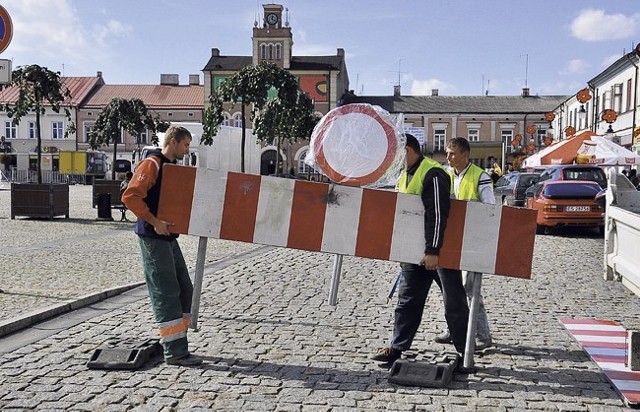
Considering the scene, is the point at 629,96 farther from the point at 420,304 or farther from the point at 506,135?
the point at 420,304

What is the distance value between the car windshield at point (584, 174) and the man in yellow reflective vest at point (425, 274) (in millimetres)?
17182

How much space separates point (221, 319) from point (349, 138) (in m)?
2.73

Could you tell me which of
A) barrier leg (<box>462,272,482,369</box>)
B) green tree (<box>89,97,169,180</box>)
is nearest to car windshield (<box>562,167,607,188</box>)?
barrier leg (<box>462,272,482,369</box>)

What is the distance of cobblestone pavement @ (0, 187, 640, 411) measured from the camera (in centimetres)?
488

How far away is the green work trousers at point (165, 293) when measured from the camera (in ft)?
18.7

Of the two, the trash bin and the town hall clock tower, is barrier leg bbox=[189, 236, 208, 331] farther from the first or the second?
the town hall clock tower

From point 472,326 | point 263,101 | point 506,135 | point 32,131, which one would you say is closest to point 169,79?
point 32,131

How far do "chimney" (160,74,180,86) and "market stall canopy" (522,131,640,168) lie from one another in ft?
214

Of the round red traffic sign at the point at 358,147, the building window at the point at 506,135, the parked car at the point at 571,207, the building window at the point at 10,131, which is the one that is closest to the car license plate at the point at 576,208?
the parked car at the point at 571,207

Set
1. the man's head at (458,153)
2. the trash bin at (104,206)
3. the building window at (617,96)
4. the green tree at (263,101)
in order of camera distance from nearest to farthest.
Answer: the man's head at (458,153)
the trash bin at (104,206)
the green tree at (263,101)
the building window at (617,96)

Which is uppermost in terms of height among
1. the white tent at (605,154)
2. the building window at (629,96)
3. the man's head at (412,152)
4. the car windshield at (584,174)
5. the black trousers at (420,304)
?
the building window at (629,96)

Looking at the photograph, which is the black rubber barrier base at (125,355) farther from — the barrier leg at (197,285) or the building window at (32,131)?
the building window at (32,131)

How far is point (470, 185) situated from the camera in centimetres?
635

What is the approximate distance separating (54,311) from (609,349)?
5435 millimetres
